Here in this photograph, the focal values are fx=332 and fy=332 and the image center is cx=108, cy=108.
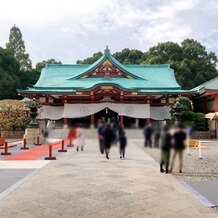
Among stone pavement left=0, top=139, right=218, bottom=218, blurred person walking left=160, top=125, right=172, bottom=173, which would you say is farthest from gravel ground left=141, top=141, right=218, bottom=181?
blurred person walking left=160, top=125, right=172, bottom=173

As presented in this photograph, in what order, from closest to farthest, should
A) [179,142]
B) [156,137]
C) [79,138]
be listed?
[179,142]
[156,137]
[79,138]

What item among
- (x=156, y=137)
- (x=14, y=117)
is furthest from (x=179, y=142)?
(x=14, y=117)

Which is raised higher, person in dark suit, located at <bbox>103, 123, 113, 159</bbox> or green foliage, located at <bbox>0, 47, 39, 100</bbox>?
green foliage, located at <bbox>0, 47, 39, 100</bbox>

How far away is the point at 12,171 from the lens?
18.8 m

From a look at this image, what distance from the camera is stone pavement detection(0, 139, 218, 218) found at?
39.8ft

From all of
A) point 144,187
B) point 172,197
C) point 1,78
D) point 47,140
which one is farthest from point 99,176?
point 1,78

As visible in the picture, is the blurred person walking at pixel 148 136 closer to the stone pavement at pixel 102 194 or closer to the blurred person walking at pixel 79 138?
the blurred person walking at pixel 79 138

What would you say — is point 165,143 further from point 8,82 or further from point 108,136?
point 8,82

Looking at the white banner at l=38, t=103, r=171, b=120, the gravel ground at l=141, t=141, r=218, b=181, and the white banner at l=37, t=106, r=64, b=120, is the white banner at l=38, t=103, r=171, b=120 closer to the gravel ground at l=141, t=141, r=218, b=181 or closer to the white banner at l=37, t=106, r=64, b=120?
the white banner at l=37, t=106, r=64, b=120

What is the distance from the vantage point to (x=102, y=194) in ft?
47.5

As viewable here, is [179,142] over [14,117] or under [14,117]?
under

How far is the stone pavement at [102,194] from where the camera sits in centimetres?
1213

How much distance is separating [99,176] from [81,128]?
52.1 ft

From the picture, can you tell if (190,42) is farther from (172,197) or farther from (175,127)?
(172,197)
